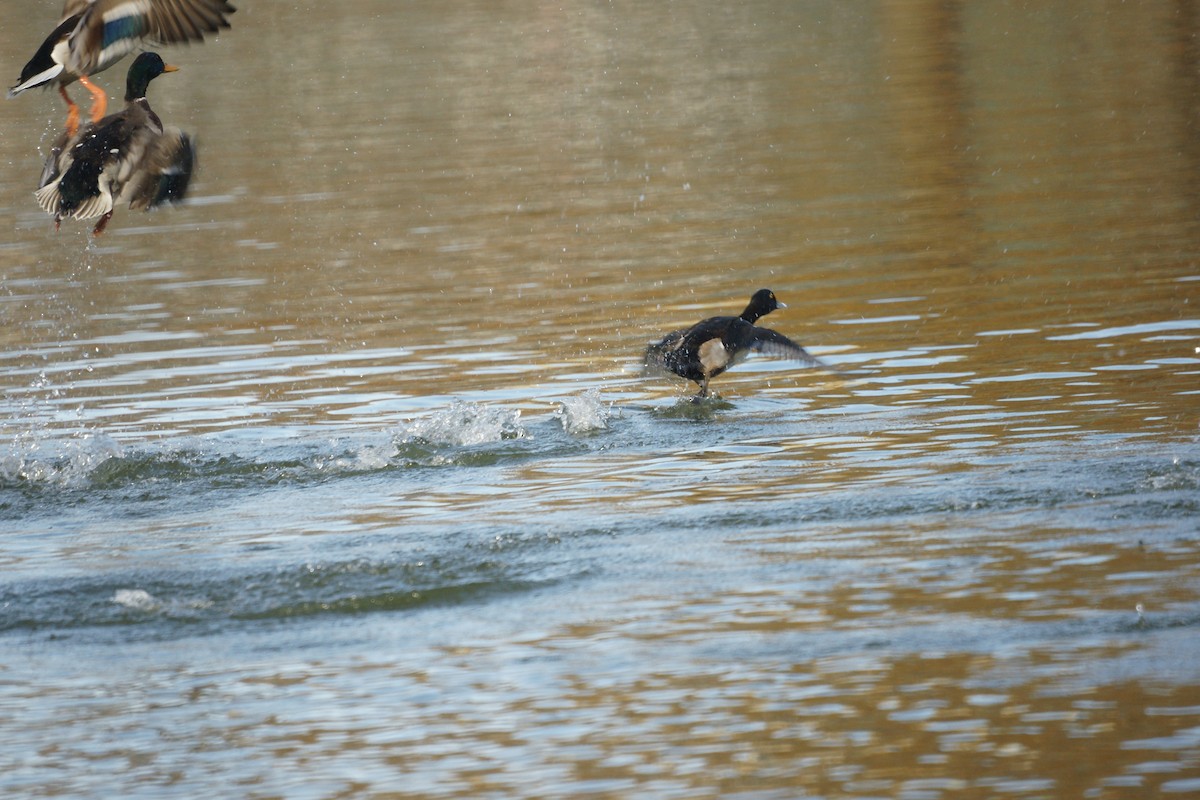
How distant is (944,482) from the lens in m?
9.45

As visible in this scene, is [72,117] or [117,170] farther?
[117,170]

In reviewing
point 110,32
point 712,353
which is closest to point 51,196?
point 110,32

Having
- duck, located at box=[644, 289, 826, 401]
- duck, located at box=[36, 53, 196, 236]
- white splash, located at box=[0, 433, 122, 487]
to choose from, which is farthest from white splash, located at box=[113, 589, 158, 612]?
duck, located at box=[644, 289, 826, 401]

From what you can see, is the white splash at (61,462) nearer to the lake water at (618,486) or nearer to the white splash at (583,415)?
the lake water at (618,486)

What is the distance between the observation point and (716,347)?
38.9 ft

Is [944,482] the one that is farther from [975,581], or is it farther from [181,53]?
[181,53]

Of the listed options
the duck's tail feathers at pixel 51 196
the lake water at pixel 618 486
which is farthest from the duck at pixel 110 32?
the lake water at pixel 618 486

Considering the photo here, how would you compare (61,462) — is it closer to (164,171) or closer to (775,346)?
(164,171)

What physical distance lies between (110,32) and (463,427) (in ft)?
10.1

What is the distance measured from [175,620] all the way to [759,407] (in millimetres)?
4975

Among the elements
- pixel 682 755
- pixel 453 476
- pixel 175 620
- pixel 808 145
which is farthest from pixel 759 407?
pixel 808 145

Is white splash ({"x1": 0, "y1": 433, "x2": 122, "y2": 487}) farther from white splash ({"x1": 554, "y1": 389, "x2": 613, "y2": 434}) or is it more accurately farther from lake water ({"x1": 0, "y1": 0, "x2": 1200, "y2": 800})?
white splash ({"x1": 554, "y1": 389, "x2": 613, "y2": 434})

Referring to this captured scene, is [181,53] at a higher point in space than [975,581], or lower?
higher

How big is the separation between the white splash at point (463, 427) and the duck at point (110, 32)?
8.74ft
